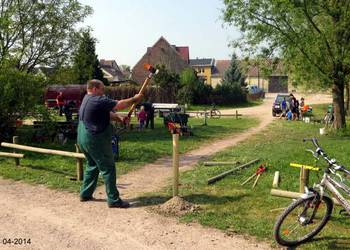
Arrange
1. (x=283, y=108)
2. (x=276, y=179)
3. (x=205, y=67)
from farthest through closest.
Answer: (x=205, y=67)
(x=283, y=108)
(x=276, y=179)

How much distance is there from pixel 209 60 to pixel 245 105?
4404 centimetres

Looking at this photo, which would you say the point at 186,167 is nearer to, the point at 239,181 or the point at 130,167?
the point at 130,167

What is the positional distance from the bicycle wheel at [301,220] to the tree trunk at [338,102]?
1408 centimetres

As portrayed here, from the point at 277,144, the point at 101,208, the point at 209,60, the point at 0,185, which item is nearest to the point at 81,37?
the point at 277,144

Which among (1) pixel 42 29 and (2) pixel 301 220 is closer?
(2) pixel 301 220

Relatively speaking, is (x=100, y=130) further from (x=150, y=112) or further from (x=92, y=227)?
(x=150, y=112)

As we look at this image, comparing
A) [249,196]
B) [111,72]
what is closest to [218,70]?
[111,72]

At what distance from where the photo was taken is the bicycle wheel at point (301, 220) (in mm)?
5621

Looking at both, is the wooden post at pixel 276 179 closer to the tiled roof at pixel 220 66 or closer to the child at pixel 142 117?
the child at pixel 142 117

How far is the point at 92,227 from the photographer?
6.41 metres

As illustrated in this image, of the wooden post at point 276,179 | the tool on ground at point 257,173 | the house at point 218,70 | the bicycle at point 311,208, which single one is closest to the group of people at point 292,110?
the tool on ground at point 257,173

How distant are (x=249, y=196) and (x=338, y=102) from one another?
13660 millimetres
